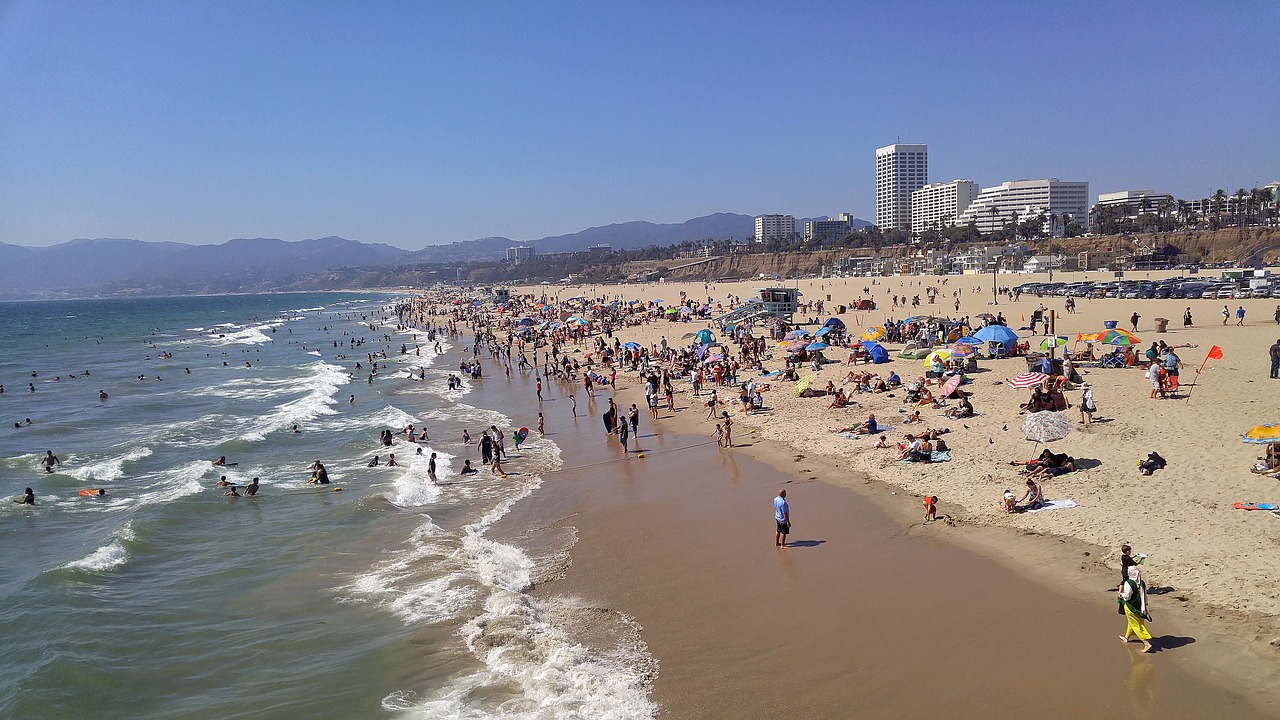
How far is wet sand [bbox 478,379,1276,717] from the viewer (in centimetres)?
671

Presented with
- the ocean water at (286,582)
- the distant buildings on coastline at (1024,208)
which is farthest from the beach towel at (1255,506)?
the distant buildings on coastline at (1024,208)

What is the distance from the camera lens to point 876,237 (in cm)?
12362

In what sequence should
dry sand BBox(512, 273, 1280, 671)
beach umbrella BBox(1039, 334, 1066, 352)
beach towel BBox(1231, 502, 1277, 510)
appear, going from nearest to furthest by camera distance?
1. dry sand BBox(512, 273, 1280, 671)
2. beach towel BBox(1231, 502, 1277, 510)
3. beach umbrella BBox(1039, 334, 1066, 352)

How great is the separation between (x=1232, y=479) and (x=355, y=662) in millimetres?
12444

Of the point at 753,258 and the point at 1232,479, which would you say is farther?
the point at 753,258

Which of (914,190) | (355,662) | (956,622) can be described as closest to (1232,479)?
(956,622)

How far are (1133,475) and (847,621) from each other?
624cm

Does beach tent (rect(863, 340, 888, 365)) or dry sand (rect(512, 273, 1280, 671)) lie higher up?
beach tent (rect(863, 340, 888, 365))

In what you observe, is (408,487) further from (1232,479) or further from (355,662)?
(1232,479)

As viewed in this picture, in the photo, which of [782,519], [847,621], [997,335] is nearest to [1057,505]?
[782,519]

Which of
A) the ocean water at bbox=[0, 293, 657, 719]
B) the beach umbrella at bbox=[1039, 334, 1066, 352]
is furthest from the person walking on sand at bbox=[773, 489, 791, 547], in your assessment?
the beach umbrella at bbox=[1039, 334, 1066, 352]

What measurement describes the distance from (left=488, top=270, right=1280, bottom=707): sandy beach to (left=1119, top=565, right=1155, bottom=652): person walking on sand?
1.12 ft

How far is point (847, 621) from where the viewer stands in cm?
834

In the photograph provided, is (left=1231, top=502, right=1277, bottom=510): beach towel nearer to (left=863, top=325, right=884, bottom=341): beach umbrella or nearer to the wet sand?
the wet sand
